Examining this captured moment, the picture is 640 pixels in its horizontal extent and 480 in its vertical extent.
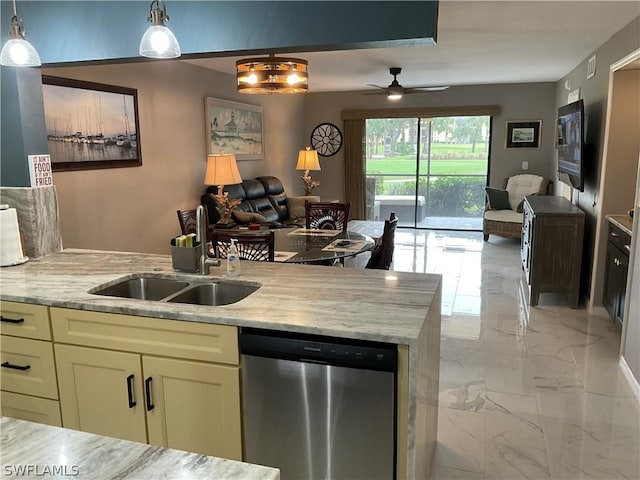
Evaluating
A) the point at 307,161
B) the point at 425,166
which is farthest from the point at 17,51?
the point at 425,166

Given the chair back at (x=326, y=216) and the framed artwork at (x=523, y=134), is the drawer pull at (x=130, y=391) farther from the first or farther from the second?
the framed artwork at (x=523, y=134)

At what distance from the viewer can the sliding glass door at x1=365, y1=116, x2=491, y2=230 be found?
8.62 metres

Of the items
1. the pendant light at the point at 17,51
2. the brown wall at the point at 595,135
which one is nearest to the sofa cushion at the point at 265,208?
the brown wall at the point at 595,135

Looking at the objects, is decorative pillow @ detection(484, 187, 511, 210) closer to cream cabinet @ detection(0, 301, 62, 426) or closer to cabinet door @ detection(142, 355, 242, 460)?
cabinet door @ detection(142, 355, 242, 460)

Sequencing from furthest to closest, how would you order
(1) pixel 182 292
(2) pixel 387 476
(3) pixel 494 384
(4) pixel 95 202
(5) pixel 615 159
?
(4) pixel 95 202 → (5) pixel 615 159 → (3) pixel 494 384 → (1) pixel 182 292 → (2) pixel 387 476

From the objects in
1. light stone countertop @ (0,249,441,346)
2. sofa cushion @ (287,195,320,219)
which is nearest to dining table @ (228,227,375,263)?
light stone countertop @ (0,249,441,346)

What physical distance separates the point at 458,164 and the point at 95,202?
6223 mm

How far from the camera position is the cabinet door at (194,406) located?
6.24ft

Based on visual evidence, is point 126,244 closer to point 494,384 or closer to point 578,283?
point 494,384

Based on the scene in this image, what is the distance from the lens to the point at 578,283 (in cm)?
455

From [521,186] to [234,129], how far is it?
4551mm

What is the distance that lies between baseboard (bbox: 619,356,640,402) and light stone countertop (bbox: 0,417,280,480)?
113 inches

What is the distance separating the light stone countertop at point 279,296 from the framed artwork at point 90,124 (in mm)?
1699

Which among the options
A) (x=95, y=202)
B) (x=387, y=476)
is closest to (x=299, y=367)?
(x=387, y=476)
